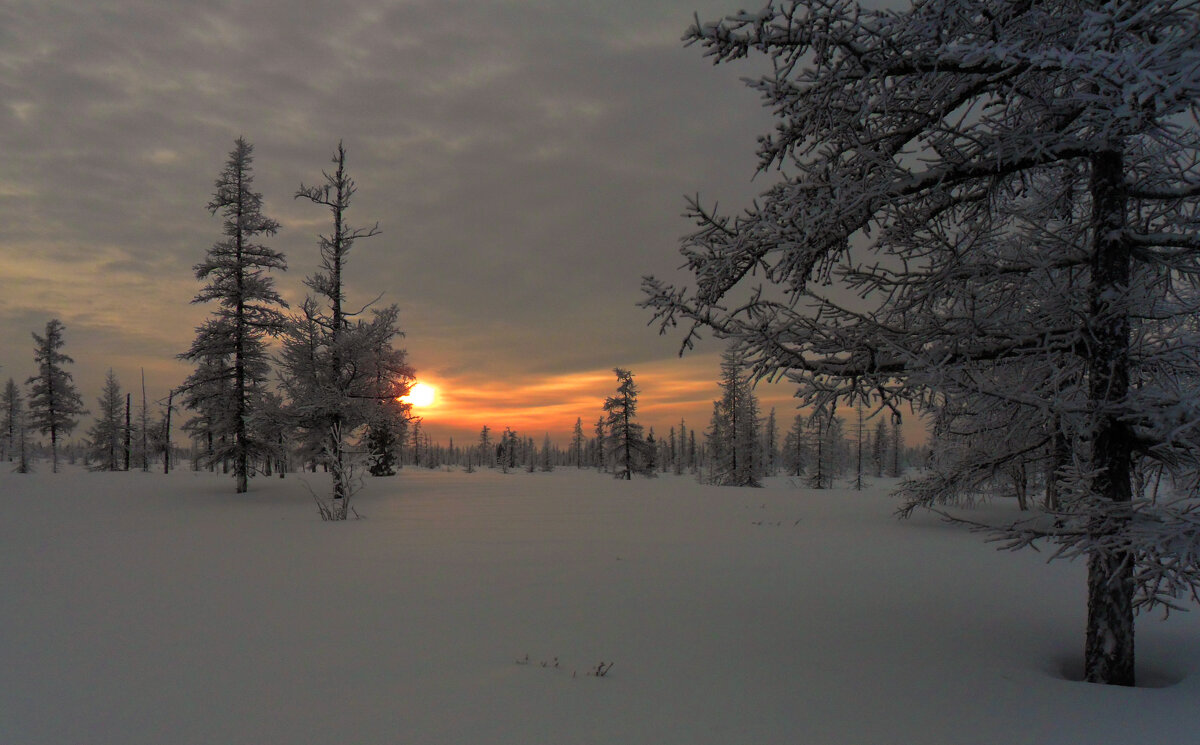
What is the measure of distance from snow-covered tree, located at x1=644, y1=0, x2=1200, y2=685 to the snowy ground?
1317 mm

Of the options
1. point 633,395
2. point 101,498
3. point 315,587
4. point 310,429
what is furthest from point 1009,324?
point 633,395

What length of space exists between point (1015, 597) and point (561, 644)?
627 cm

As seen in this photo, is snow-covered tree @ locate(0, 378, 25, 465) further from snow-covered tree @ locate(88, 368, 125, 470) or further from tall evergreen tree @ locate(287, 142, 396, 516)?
tall evergreen tree @ locate(287, 142, 396, 516)

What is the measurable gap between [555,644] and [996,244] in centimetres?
562

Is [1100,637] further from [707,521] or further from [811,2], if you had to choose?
[707,521]

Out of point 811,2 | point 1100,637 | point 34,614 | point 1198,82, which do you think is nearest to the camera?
point 1198,82

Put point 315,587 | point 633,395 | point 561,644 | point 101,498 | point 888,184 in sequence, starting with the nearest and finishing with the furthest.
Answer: point 888,184, point 561,644, point 315,587, point 101,498, point 633,395

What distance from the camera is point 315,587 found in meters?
6.74

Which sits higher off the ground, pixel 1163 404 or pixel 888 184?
pixel 888 184

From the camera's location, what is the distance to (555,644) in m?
4.86

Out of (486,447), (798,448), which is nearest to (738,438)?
(798,448)

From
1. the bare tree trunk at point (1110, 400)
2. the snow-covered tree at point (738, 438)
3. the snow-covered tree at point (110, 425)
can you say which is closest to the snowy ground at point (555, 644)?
the bare tree trunk at point (1110, 400)

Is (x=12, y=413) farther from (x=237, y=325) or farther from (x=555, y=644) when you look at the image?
(x=555, y=644)

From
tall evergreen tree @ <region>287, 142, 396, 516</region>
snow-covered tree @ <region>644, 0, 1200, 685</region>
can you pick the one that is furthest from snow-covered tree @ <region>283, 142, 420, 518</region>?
snow-covered tree @ <region>644, 0, 1200, 685</region>
